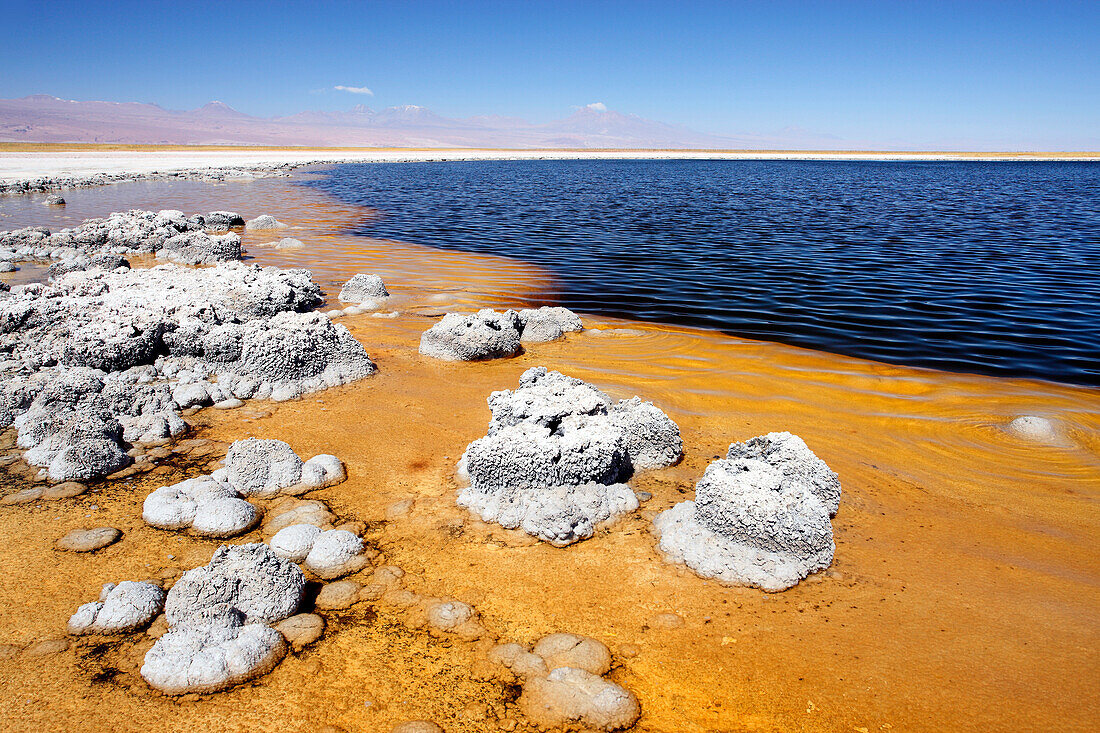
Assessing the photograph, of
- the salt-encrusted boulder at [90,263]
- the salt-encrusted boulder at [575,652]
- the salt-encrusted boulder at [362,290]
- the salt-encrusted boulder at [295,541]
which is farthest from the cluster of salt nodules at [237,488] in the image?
the salt-encrusted boulder at [90,263]

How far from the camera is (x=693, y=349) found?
6652 mm

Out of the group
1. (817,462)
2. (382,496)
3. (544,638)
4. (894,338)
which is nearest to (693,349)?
(894,338)

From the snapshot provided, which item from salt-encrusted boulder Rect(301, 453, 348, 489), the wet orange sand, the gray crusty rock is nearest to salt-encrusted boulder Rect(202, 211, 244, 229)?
the wet orange sand

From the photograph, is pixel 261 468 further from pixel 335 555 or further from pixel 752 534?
pixel 752 534

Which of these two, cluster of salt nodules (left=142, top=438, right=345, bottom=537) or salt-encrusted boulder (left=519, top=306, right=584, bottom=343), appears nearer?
cluster of salt nodules (left=142, top=438, right=345, bottom=537)

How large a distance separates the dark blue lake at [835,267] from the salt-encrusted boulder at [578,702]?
5498mm

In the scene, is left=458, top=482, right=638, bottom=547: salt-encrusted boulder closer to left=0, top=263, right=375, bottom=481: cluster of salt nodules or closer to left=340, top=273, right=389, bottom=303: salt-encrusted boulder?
left=0, top=263, right=375, bottom=481: cluster of salt nodules

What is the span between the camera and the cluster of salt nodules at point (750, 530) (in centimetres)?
299

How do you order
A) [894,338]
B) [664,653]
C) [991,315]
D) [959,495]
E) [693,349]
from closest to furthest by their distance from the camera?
[664,653], [959,495], [693,349], [894,338], [991,315]

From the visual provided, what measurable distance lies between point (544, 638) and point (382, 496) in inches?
59.0

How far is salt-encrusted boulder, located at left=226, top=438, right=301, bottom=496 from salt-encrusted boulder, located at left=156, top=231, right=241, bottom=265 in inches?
323

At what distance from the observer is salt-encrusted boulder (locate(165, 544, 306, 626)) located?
101 inches

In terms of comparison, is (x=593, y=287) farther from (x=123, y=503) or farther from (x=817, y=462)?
(x=123, y=503)

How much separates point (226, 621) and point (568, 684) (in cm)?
144
